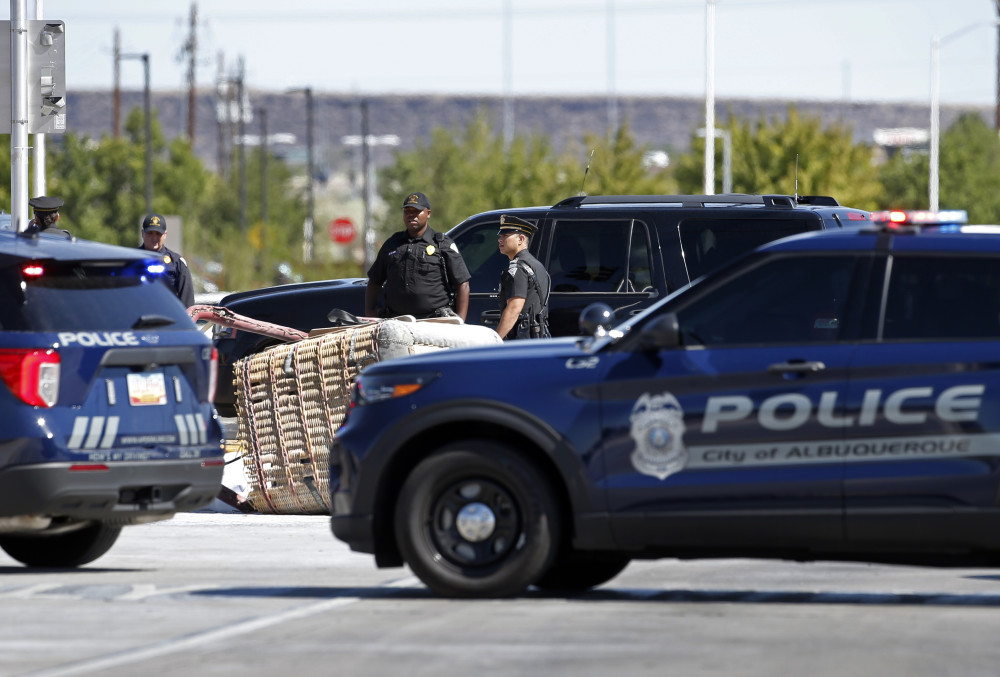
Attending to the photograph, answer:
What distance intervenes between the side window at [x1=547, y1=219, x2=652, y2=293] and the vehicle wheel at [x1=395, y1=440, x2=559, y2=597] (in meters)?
6.56

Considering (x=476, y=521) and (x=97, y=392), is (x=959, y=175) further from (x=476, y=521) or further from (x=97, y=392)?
(x=476, y=521)

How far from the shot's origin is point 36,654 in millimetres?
7312

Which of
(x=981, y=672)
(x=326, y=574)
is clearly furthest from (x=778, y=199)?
(x=981, y=672)

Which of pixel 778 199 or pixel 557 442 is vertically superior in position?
pixel 778 199

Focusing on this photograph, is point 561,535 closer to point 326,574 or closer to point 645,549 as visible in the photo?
point 645,549

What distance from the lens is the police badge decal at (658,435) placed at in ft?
27.5

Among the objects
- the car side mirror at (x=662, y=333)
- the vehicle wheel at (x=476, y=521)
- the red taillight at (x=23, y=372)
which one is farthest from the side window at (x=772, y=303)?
the red taillight at (x=23, y=372)

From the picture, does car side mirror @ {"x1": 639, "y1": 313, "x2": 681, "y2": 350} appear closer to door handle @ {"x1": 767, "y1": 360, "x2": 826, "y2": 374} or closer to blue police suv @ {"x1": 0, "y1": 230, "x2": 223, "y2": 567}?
door handle @ {"x1": 767, "y1": 360, "x2": 826, "y2": 374}

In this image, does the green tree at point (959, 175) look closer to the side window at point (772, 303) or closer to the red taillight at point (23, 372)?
the side window at point (772, 303)

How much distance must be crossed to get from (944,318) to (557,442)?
1.81 m

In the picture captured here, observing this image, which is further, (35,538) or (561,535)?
(35,538)

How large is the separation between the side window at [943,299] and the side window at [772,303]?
24 centimetres

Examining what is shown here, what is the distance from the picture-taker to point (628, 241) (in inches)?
595

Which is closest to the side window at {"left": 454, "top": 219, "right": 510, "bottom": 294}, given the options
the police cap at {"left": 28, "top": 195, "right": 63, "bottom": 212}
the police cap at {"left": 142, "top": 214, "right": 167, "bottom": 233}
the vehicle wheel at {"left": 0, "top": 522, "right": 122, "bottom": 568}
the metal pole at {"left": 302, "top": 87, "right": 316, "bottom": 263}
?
the police cap at {"left": 142, "top": 214, "right": 167, "bottom": 233}
